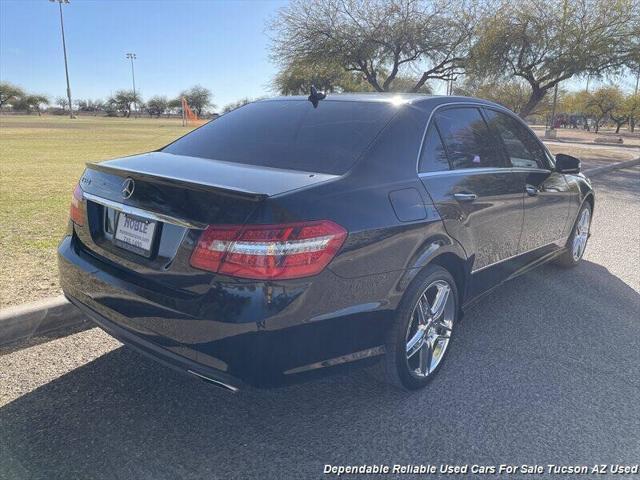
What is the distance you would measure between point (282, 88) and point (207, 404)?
32080mm

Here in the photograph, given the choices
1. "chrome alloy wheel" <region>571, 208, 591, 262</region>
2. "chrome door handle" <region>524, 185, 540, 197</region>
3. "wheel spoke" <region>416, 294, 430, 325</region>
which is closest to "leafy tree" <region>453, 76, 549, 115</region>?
"chrome alloy wheel" <region>571, 208, 591, 262</region>

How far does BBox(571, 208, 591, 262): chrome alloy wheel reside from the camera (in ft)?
17.1

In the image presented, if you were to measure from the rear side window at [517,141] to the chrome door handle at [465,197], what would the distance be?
2.90ft

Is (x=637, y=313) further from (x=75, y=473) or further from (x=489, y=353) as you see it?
(x=75, y=473)

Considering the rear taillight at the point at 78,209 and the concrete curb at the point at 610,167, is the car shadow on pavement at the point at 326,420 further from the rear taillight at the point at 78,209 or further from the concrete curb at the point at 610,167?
the concrete curb at the point at 610,167

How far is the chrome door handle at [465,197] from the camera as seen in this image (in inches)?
119

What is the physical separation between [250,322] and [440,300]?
142 cm

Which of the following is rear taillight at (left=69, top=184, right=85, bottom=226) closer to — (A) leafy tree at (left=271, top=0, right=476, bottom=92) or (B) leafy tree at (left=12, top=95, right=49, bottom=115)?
(A) leafy tree at (left=271, top=0, right=476, bottom=92)

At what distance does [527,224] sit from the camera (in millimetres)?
3961

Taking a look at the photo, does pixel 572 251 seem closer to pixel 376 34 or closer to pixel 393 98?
pixel 393 98

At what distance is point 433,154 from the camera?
298 cm

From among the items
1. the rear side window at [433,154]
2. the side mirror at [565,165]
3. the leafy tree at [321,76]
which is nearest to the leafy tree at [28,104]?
the leafy tree at [321,76]

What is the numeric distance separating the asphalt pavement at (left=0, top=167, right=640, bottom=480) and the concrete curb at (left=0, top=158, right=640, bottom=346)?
0.34 ft

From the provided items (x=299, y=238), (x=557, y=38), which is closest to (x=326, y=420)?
(x=299, y=238)
